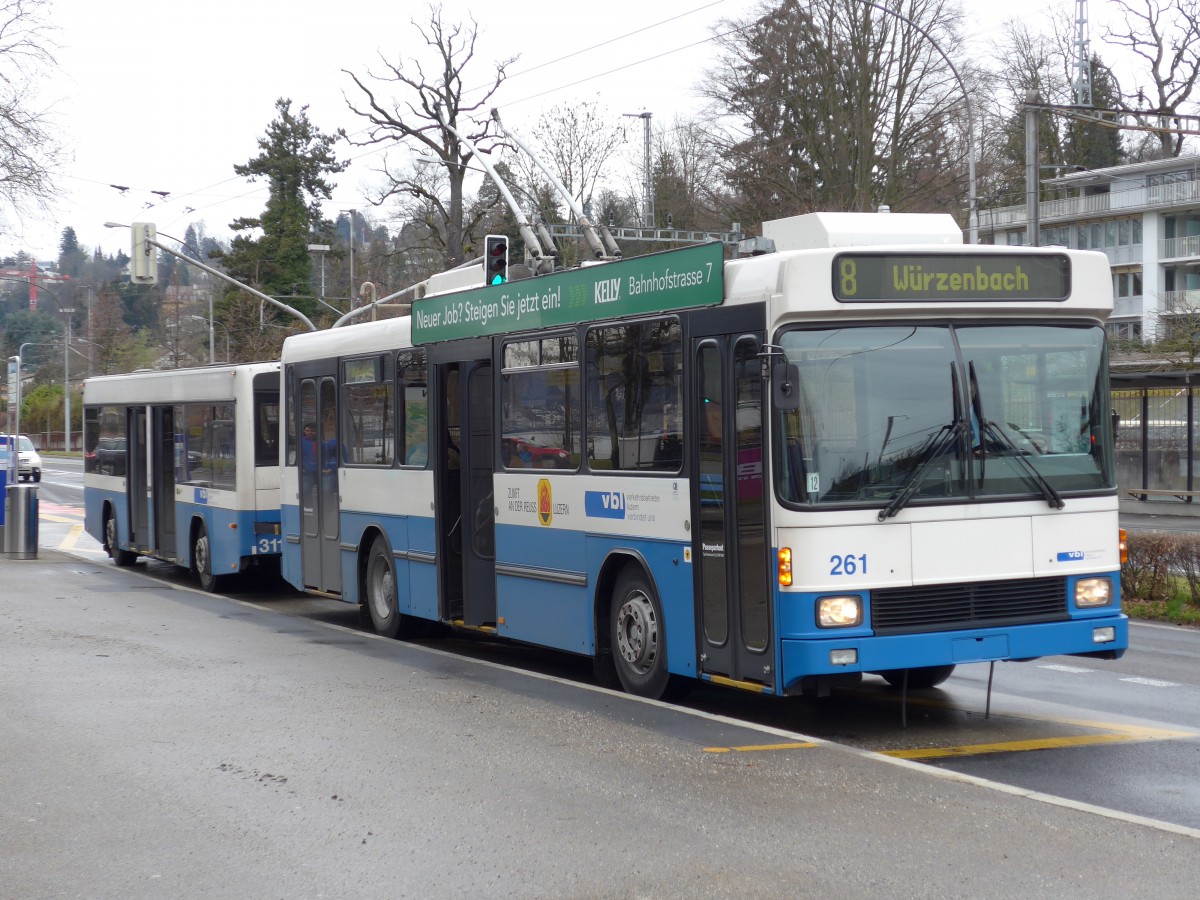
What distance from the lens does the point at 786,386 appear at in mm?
8156

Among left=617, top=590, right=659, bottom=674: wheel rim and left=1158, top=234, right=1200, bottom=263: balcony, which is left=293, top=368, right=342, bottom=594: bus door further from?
left=1158, top=234, right=1200, bottom=263: balcony

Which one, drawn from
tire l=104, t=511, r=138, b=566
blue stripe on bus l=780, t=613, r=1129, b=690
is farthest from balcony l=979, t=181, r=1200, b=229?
blue stripe on bus l=780, t=613, r=1129, b=690

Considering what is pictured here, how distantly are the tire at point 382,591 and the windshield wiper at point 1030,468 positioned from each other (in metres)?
6.69

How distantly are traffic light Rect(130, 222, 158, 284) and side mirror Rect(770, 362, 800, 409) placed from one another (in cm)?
2645

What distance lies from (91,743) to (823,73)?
33520 mm

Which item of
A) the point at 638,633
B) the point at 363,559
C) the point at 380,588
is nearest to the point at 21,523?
the point at 363,559

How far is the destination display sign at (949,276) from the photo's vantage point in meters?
8.52

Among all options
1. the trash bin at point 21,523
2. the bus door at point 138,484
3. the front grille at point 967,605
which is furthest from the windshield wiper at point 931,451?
the trash bin at point 21,523

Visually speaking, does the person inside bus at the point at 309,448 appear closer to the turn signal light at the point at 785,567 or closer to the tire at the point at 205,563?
the tire at the point at 205,563

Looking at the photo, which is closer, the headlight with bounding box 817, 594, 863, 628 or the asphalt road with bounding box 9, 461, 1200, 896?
the asphalt road with bounding box 9, 461, 1200, 896

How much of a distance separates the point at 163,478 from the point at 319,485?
6299mm

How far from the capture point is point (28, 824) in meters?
6.90

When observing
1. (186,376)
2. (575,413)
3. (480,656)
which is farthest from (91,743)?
(186,376)

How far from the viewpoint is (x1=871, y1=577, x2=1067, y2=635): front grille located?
845 centimetres
